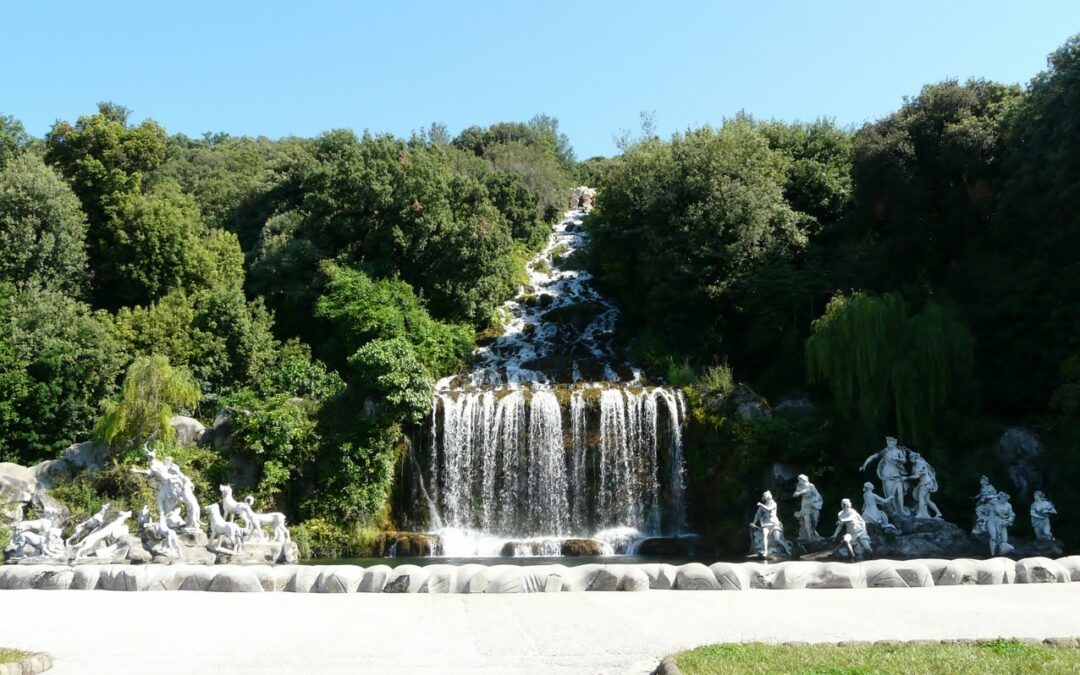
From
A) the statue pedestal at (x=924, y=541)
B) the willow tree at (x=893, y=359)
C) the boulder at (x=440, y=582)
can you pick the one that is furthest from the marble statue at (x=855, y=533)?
the boulder at (x=440, y=582)

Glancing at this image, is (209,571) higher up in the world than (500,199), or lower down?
lower down

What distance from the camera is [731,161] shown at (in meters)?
30.5

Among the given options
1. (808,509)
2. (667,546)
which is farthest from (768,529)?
(667,546)

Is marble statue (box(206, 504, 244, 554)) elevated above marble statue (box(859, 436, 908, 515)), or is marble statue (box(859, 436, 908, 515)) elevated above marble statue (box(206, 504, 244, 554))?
marble statue (box(859, 436, 908, 515))

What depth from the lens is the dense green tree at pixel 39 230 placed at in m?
29.8

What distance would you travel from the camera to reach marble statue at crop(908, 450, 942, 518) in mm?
19297

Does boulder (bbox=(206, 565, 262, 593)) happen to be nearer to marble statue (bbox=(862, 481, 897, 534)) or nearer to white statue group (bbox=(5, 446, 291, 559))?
white statue group (bbox=(5, 446, 291, 559))

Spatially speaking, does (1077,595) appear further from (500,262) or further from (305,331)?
(305,331)

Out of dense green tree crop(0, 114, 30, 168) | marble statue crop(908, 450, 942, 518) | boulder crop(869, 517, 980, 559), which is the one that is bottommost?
boulder crop(869, 517, 980, 559)

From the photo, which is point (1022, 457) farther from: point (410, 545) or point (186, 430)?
point (186, 430)

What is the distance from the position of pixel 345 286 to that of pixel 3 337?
10.1 meters

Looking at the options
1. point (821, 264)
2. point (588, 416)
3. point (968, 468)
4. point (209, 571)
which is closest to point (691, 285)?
point (821, 264)

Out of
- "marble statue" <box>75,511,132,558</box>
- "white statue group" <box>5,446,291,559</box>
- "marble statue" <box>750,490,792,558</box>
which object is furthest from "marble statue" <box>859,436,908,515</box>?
"marble statue" <box>75,511,132,558</box>

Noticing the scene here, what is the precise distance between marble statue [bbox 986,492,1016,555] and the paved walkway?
5828mm
